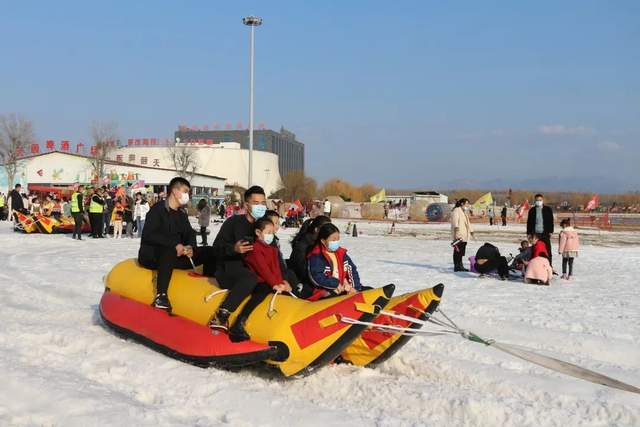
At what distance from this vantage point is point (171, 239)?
292 inches

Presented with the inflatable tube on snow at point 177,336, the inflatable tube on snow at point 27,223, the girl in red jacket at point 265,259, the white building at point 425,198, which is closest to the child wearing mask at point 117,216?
the inflatable tube on snow at point 27,223

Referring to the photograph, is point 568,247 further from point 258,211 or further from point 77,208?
point 77,208

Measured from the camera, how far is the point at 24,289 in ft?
35.3

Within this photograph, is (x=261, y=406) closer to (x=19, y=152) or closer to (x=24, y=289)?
(x=24, y=289)

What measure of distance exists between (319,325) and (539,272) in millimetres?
7974

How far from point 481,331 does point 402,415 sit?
3471 mm

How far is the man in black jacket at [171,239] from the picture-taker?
23.8 feet

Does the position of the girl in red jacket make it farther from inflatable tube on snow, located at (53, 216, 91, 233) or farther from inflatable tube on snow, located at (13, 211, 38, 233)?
inflatable tube on snow, located at (13, 211, 38, 233)

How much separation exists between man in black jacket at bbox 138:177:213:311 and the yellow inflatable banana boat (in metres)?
0.26

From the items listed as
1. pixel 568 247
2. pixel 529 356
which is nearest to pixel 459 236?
pixel 568 247

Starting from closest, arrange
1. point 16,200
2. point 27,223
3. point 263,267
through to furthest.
→ point 263,267 < point 27,223 < point 16,200

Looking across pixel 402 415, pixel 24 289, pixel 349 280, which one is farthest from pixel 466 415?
pixel 24 289

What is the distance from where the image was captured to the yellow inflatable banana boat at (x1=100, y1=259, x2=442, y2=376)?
18.1ft

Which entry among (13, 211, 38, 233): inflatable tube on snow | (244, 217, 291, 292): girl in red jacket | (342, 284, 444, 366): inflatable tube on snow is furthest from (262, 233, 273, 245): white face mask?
→ (13, 211, 38, 233): inflatable tube on snow
